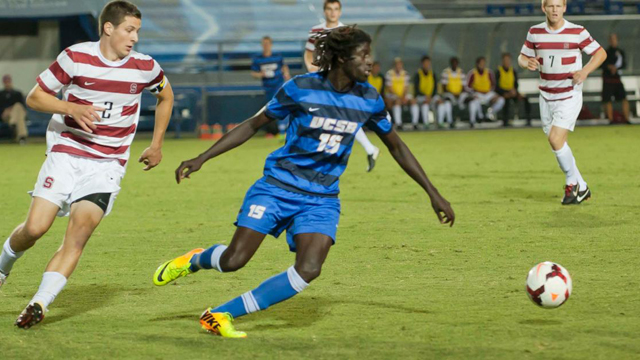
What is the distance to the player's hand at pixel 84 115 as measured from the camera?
5.50 meters

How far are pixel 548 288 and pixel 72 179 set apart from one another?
109 inches

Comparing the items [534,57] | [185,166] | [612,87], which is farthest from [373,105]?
[612,87]

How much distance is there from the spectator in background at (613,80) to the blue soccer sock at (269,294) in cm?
2020

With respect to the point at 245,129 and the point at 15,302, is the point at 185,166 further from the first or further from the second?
the point at 15,302

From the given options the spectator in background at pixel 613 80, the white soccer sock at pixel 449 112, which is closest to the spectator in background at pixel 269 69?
the white soccer sock at pixel 449 112

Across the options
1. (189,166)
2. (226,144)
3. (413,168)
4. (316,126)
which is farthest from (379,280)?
(189,166)

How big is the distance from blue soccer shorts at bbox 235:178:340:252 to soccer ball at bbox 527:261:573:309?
1153mm

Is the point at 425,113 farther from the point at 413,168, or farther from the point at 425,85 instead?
the point at 413,168

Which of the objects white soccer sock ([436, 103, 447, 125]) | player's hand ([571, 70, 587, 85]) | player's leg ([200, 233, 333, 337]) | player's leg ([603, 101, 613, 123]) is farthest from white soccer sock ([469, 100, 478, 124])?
player's leg ([200, 233, 333, 337])

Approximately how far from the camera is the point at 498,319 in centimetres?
538

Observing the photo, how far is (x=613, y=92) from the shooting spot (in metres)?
24.5

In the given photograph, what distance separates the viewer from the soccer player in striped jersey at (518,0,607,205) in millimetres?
10430

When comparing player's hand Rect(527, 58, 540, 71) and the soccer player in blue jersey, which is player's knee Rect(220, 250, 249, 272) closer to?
the soccer player in blue jersey

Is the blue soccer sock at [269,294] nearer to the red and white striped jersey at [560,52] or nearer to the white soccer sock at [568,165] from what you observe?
the white soccer sock at [568,165]
